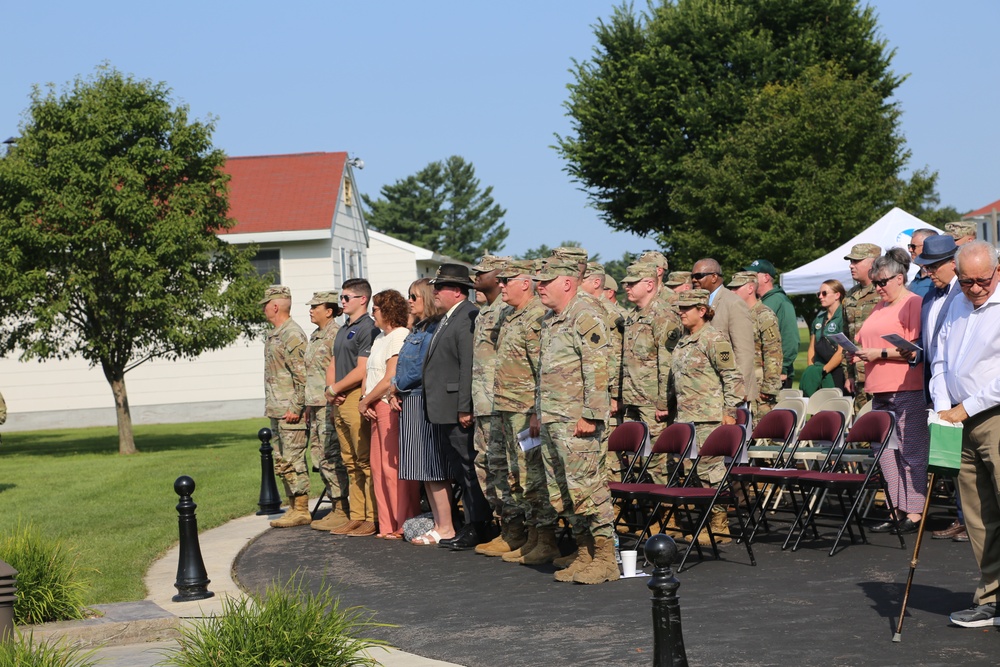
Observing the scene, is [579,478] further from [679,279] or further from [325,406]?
[325,406]

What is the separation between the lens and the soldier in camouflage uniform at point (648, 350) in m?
10.7

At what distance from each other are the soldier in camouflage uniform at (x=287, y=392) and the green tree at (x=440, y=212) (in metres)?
95.5

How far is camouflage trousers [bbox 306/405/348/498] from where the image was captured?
1223cm

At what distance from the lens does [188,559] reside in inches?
343

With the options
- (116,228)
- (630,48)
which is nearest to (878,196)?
(630,48)

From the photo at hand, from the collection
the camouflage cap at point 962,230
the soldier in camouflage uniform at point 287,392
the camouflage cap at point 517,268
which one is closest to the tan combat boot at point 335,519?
the soldier in camouflage uniform at point 287,392

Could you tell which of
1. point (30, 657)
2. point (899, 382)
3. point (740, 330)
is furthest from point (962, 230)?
point (30, 657)

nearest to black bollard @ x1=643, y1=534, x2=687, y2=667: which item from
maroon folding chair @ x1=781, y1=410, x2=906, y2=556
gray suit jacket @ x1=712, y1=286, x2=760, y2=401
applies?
maroon folding chair @ x1=781, y1=410, x2=906, y2=556

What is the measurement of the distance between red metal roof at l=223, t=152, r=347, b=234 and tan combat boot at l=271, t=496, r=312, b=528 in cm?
2620

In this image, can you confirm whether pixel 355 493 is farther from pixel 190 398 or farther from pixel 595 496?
pixel 190 398

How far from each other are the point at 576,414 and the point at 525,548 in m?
1.71

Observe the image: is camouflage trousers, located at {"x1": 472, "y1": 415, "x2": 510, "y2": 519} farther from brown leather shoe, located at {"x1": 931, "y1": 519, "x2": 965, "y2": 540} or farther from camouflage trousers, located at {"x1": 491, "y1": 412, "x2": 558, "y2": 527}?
brown leather shoe, located at {"x1": 931, "y1": 519, "x2": 965, "y2": 540}

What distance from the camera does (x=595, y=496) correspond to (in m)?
8.47

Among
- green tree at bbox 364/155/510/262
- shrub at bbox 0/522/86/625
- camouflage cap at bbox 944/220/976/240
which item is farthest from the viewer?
green tree at bbox 364/155/510/262
